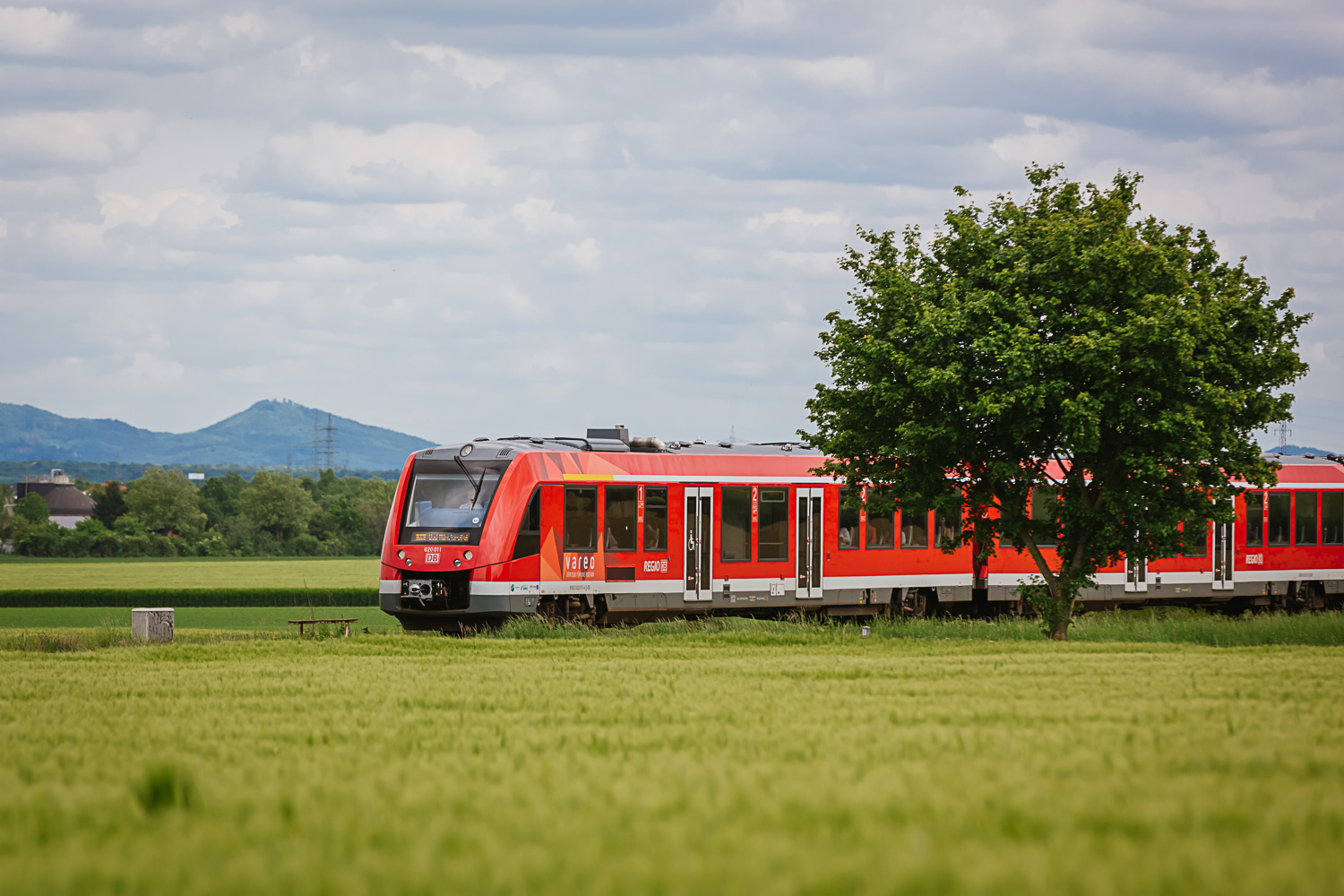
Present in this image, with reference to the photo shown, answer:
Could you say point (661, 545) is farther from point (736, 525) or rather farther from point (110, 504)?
point (110, 504)

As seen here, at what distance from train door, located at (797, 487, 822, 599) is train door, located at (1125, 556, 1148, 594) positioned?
7793 mm

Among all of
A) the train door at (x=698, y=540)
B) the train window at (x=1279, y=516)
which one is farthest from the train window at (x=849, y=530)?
the train window at (x=1279, y=516)

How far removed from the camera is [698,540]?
24750 millimetres

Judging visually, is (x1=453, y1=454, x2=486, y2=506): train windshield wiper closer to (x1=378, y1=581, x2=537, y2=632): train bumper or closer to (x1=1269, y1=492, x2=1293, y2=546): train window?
(x1=378, y1=581, x2=537, y2=632): train bumper

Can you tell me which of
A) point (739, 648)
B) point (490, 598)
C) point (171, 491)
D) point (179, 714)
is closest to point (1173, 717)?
point (179, 714)

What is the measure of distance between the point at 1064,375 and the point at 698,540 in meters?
8.28

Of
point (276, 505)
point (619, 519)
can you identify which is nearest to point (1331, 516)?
point (619, 519)

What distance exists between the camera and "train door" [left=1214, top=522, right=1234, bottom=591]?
30766 millimetres

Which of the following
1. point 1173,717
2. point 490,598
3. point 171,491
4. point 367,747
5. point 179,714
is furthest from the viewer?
point 171,491

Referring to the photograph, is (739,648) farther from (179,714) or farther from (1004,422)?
(179,714)

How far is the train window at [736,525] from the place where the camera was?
25.1 metres

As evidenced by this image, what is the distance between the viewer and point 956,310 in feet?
61.5

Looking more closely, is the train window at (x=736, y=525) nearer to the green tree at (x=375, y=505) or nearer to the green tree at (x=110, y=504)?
the green tree at (x=375, y=505)

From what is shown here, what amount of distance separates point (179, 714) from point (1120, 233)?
14.3 m
